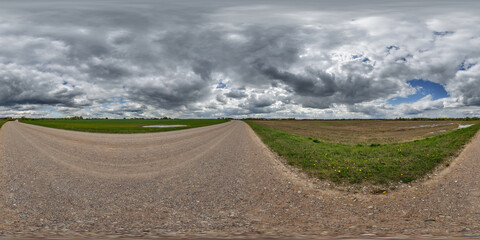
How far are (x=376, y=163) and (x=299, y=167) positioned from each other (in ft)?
12.9

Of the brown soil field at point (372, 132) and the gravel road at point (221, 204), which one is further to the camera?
the brown soil field at point (372, 132)

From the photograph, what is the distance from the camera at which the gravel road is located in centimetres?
596

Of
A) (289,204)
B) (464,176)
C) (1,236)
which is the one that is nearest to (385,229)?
(289,204)

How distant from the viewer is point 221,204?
7484mm

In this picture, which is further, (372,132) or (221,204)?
(372,132)

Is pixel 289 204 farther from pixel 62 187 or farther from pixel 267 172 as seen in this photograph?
pixel 62 187

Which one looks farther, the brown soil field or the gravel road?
the brown soil field

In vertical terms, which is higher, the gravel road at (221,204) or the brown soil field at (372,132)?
the brown soil field at (372,132)

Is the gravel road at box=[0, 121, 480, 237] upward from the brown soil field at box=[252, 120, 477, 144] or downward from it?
downward

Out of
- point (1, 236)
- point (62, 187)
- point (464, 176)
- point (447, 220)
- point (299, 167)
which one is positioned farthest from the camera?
point (299, 167)

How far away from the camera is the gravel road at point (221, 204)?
5.96 m

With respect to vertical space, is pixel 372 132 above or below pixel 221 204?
above

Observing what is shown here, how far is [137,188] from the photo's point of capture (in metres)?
9.05

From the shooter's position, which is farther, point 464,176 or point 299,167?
point 299,167
